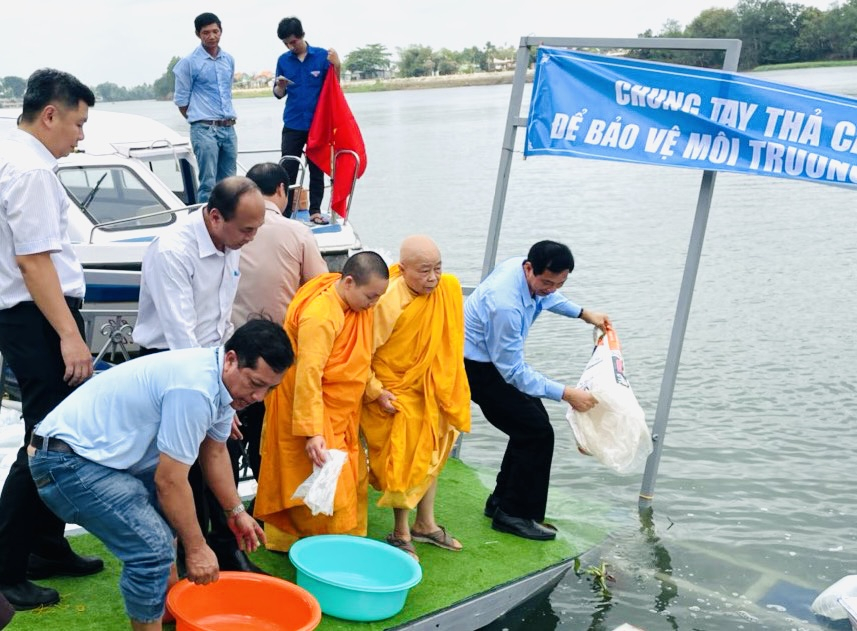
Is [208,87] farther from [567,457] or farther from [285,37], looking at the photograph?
[567,457]

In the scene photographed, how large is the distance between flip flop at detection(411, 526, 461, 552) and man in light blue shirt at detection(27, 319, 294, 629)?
6.39 feet

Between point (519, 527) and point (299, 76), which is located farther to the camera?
point (299, 76)

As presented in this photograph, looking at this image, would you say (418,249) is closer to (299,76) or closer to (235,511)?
(235,511)

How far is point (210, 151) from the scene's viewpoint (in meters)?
9.81

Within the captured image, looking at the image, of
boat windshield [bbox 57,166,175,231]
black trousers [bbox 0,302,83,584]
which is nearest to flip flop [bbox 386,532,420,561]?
black trousers [bbox 0,302,83,584]

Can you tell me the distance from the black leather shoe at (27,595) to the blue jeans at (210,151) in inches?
226

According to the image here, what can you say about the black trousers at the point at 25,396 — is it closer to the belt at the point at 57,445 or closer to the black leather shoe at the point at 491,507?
the belt at the point at 57,445

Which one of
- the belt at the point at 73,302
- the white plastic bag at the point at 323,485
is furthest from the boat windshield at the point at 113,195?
the white plastic bag at the point at 323,485

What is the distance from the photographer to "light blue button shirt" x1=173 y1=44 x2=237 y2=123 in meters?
9.59

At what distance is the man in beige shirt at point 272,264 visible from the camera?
5.09 meters

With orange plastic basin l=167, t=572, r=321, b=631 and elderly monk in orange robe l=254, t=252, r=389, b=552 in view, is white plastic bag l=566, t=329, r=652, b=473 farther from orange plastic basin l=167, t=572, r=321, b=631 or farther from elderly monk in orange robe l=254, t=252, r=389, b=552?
orange plastic basin l=167, t=572, r=321, b=631

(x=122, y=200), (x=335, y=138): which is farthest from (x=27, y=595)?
(x=335, y=138)

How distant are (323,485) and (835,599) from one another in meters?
2.80

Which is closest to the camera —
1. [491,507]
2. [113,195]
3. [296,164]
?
[491,507]
